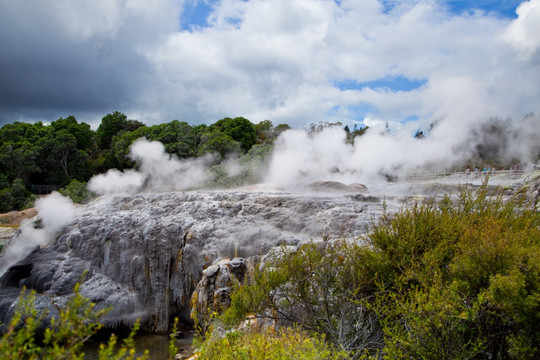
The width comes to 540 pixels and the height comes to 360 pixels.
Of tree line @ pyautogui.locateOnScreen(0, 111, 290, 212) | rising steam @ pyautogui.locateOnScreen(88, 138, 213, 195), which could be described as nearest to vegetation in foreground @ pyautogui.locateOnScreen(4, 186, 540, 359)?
rising steam @ pyautogui.locateOnScreen(88, 138, 213, 195)

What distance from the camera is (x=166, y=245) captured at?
524 inches

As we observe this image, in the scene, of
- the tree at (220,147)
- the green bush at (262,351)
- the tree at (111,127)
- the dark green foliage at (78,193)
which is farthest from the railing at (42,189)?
the green bush at (262,351)

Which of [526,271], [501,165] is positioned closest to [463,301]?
[526,271]

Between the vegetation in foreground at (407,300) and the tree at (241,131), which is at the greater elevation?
the tree at (241,131)

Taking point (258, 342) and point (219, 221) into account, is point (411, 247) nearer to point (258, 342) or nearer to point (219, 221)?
point (258, 342)

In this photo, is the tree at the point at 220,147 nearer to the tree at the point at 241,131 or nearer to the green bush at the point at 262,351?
the tree at the point at 241,131

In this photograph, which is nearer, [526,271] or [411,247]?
[526,271]

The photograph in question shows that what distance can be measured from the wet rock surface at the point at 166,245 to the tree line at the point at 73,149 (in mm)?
14347

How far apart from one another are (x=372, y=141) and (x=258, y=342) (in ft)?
62.8

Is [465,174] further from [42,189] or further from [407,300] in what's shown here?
[42,189]

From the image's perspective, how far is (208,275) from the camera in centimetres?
1021

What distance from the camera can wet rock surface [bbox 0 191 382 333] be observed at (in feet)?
36.7

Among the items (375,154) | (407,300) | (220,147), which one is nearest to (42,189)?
(220,147)

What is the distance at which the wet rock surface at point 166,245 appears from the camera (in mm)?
11188
